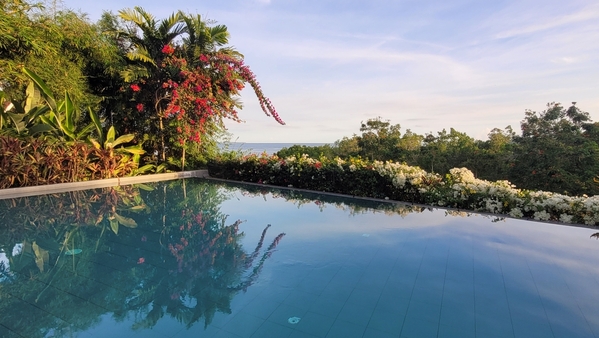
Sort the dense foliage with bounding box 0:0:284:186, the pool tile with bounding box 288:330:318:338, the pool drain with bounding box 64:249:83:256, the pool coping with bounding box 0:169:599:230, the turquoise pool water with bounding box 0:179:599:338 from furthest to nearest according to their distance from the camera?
the dense foliage with bounding box 0:0:284:186
the pool coping with bounding box 0:169:599:230
the pool drain with bounding box 64:249:83:256
the turquoise pool water with bounding box 0:179:599:338
the pool tile with bounding box 288:330:318:338

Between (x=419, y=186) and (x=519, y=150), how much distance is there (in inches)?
334

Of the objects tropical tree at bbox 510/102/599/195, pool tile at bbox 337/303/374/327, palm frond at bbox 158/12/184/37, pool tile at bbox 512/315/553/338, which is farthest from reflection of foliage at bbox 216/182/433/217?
tropical tree at bbox 510/102/599/195

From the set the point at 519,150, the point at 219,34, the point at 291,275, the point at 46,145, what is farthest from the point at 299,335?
the point at 519,150

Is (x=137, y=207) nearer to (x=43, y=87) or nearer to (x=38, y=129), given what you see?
(x=38, y=129)

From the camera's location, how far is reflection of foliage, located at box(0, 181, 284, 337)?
100 inches

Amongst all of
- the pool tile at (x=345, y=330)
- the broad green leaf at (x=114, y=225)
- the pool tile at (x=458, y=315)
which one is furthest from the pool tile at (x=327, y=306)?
the broad green leaf at (x=114, y=225)

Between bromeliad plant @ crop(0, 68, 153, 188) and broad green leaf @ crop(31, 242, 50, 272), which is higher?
bromeliad plant @ crop(0, 68, 153, 188)

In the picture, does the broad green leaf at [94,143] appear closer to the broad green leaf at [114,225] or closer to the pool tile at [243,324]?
the broad green leaf at [114,225]

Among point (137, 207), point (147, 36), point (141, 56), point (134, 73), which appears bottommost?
point (137, 207)

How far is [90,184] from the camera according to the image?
8156 mm

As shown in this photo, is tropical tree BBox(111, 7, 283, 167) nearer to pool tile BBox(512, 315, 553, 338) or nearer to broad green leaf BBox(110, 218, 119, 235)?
broad green leaf BBox(110, 218, 119, 235)

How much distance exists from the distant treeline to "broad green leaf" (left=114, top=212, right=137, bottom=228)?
8.11 metres

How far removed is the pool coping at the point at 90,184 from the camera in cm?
685

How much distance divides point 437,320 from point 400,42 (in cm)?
851
